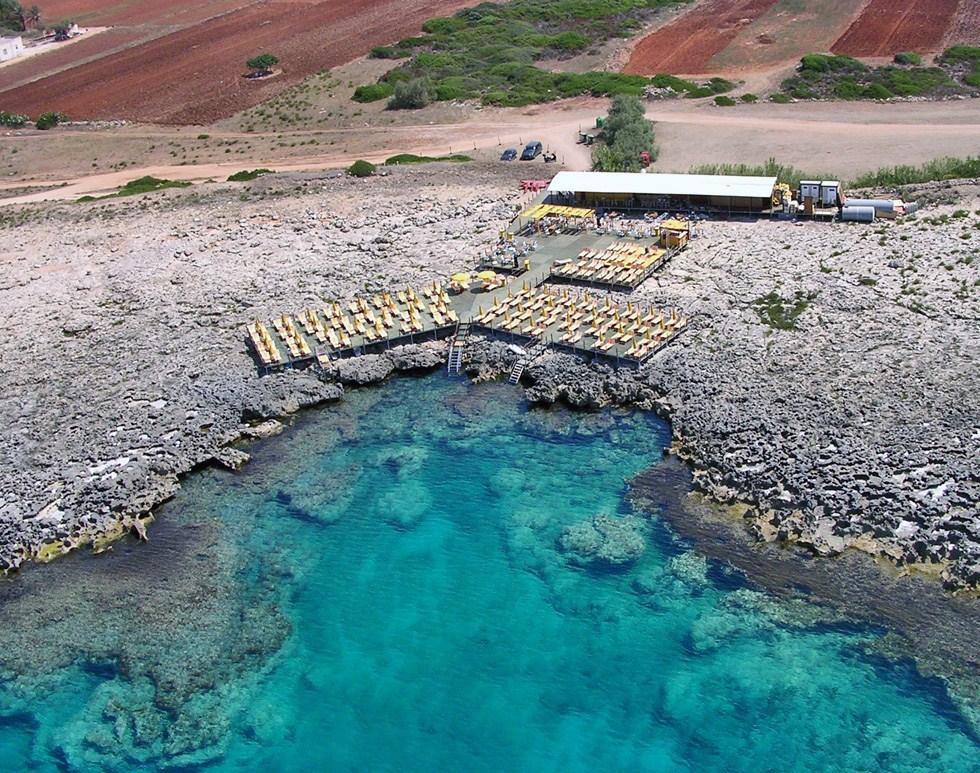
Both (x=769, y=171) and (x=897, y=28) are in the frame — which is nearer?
(x=769, y=171)

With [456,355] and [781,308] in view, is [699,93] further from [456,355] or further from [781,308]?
[456,355]

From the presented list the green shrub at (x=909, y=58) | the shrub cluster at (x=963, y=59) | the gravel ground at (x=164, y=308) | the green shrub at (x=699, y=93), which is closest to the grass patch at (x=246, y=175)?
the gravel ground at (x=164, y=308)

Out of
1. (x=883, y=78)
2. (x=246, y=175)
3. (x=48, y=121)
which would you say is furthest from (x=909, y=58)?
(x=48, y=121)

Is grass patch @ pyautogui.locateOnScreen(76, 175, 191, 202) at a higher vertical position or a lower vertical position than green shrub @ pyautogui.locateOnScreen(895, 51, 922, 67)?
higher

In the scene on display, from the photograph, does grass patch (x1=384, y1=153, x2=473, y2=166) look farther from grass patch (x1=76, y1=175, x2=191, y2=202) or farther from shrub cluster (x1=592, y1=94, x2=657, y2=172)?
grass patch (x1=76, y1=175, x2=191, y2=202)

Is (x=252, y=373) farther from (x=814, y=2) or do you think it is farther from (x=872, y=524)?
(x=814, y=2)

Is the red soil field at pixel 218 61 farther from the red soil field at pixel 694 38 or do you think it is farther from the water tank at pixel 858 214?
the water tank at pixel 858 214

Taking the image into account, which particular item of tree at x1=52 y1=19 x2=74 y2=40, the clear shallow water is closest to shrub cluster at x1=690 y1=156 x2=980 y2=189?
the clear shallow water
